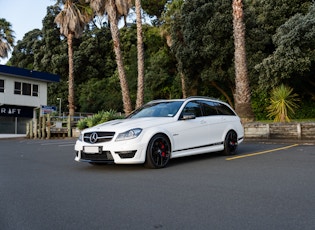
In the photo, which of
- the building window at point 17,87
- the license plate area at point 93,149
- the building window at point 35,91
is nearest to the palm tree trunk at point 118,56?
the building window at point 17,87

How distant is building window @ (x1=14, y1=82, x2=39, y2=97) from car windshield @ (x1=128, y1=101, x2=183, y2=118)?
979 inches

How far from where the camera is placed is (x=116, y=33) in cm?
2289

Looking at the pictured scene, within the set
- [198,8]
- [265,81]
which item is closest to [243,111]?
[265,81]

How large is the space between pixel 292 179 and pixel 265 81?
15918mm

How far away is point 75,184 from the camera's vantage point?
5879mm

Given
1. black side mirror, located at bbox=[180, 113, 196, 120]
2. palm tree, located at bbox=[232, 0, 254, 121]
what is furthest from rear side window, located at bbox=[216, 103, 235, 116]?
palm tree, located at bbox=[232, 0, 254, 121]

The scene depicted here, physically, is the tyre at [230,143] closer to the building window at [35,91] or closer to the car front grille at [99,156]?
the car front grille at [99,156]

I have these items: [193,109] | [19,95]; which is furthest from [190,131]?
[19,95]

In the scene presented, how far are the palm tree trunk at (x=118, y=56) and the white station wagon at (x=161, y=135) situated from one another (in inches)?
509

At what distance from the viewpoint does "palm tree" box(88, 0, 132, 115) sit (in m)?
21.9

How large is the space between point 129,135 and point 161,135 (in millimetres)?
730

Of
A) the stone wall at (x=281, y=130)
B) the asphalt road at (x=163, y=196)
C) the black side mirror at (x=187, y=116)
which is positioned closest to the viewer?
the asphalt road at (x=163, y=196)

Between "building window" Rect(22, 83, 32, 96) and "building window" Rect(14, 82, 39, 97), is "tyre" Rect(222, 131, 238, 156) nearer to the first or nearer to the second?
"building window" Rect(14, 82, 39, 97)

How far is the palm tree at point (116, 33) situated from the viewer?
21875 mm
